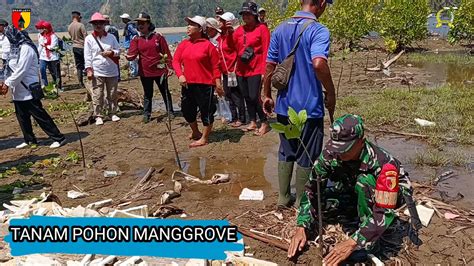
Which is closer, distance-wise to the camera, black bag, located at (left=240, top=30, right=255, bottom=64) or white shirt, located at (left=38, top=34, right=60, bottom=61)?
black bag, located at (left=240, top=30, right=255, bottom=64)

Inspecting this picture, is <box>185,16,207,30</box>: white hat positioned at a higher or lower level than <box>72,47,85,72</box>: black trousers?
higher

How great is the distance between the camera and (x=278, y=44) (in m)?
4.01

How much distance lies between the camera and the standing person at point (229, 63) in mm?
6758

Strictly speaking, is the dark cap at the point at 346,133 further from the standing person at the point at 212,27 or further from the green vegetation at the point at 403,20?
the green vegetation at the point at 403,20

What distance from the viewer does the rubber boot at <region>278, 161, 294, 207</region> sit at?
4.07 meters

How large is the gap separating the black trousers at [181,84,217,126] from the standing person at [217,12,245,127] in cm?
55

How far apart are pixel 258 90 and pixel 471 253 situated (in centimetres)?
400

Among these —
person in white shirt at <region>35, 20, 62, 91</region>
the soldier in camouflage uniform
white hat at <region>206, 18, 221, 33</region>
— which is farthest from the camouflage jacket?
person in white shirt at <region>35, 20, 62, 91</region>

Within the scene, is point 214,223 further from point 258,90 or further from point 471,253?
point 258,90

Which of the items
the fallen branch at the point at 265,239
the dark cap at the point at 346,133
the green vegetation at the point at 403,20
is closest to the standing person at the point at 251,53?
the fallen branch at the point at 265,239

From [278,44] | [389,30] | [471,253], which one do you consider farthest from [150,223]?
[389,30]

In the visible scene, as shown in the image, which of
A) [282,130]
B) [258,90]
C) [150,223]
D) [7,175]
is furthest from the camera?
[258,90]

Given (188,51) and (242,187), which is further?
(188,51)

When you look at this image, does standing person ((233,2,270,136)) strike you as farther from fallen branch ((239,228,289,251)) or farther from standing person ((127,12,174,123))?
fallen branch ((239,228,289,251))
